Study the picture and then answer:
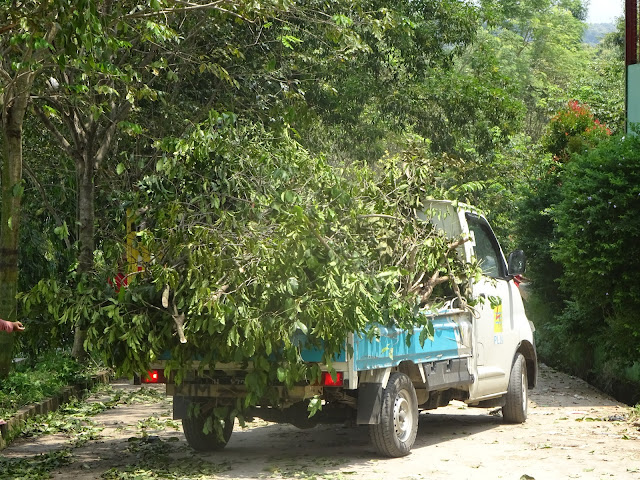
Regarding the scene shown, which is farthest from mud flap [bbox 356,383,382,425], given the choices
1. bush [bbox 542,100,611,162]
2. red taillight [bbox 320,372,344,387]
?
bush [bbox 542,100,611,162]

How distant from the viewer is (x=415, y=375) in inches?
376

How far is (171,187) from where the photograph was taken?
29.0 feet

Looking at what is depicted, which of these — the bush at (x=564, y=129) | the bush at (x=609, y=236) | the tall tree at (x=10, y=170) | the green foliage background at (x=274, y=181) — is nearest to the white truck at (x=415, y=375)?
the green foliage background at (x=274, y=181)

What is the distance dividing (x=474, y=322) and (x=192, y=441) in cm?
308

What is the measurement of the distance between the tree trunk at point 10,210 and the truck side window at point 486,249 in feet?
17.3

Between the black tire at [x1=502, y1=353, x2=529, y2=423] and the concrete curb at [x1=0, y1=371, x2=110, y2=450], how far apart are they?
5.37 meters

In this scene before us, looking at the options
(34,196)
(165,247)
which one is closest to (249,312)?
(165,247)

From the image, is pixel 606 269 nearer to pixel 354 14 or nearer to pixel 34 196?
pixel 354 14

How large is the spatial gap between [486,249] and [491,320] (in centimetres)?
78

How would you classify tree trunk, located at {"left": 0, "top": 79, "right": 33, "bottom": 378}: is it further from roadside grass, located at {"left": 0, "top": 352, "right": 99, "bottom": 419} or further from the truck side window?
the truck side window

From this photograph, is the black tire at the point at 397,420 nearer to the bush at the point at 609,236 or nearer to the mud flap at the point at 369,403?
the mud flap at the point at 369,403

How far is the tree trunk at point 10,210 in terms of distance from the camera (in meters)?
12.1

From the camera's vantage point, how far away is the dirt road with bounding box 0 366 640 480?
27.8ft

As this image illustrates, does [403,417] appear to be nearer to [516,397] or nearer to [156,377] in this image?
[156,377]
